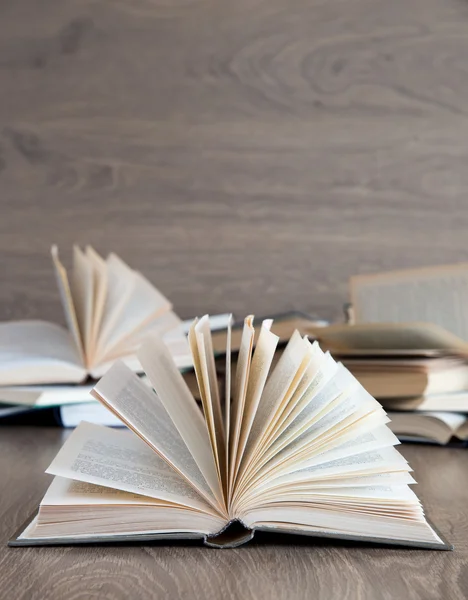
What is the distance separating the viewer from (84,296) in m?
1.02

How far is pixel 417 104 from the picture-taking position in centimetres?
154

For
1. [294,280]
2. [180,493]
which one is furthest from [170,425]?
[294,280]

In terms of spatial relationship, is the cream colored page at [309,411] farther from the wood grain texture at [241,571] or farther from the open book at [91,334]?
the open book at [91,334]

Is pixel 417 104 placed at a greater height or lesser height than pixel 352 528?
greater

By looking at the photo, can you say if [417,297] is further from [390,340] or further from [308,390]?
[308,390]

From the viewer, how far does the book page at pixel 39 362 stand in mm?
925

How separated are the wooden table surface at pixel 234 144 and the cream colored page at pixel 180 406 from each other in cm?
91

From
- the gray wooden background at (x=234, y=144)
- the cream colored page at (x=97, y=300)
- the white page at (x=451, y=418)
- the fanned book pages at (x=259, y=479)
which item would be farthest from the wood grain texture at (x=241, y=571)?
the gray wooden background at (x=234, y=144)

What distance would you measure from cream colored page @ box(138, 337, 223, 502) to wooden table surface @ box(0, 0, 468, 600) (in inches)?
35.8

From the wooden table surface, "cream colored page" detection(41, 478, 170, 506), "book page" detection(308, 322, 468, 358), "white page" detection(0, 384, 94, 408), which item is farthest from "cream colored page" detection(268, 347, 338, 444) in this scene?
the wooden table surface

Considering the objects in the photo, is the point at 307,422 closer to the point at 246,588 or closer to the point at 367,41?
the point at 246,588

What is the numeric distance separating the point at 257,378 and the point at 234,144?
1.11m

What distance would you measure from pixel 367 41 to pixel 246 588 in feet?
4.42

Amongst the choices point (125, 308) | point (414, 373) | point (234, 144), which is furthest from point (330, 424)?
point (234, 144)
